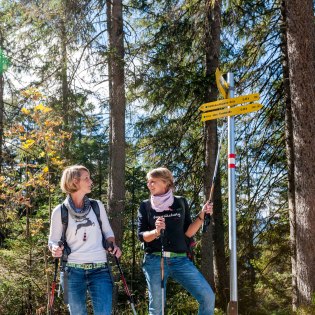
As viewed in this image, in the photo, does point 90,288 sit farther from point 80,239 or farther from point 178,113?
point 178,113

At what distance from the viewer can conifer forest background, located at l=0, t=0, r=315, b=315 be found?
8.32 meters

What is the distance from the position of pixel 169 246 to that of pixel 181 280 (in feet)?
1.07

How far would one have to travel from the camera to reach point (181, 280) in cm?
414

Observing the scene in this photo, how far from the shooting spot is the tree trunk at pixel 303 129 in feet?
24.7

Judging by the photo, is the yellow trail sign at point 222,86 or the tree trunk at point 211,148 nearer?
the yellow trail sign at point 222,86

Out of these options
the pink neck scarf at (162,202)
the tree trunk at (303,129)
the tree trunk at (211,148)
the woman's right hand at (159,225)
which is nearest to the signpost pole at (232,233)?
the pink neck scarf at (162,202)

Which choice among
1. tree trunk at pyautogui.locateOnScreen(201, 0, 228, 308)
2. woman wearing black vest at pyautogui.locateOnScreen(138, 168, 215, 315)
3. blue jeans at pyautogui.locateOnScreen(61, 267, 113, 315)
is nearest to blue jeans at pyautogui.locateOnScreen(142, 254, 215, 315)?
woman wearing black vest at pyautogui.locateOnScreen(138, 168, 215, 315)

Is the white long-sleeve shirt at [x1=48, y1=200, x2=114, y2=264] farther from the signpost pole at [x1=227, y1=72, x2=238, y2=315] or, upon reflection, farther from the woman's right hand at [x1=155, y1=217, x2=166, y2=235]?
the signpost pole at [x1=227, y1=72, x2=238, y2=315]

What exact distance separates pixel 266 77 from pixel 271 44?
0.93m

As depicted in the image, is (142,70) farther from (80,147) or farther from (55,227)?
(55,227)

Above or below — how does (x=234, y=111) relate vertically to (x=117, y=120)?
below

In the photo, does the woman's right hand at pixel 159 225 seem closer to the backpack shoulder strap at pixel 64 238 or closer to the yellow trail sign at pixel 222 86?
the backpack shoulder strap at pixel 64 238

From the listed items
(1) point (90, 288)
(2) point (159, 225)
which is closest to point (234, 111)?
(2) point (159, 225)

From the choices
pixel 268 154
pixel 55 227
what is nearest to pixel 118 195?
pixel 268 154
